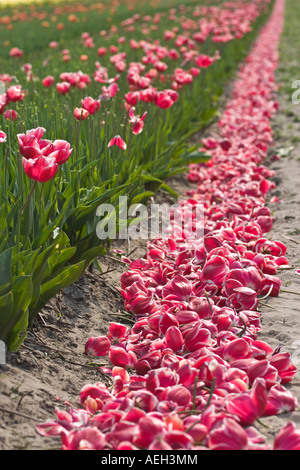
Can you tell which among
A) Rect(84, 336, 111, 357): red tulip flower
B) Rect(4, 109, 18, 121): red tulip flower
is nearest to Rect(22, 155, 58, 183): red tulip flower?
Rect(84, 336, 111, 357): red tulip flower

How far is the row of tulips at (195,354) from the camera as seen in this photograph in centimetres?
174

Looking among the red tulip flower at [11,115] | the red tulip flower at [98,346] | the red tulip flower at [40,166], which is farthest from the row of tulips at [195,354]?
the red tulip flower at [11,115]

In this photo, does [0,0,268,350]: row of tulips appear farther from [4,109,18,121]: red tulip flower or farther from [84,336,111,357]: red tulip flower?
[84,336,111,357]: red tulip flower

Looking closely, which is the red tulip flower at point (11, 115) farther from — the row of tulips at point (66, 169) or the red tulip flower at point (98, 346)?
the red tulip flower at point (98, 346)

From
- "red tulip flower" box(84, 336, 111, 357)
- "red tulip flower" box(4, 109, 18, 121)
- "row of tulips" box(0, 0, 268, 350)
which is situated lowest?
"red tulip flower" box(84, 336, 111, 357)

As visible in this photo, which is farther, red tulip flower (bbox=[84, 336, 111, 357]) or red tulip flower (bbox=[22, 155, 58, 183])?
red tulip flower (bbox=[84, 336, 111, 357])

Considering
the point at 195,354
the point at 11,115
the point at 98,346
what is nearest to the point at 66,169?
the point at 11,115

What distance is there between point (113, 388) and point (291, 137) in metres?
4.44

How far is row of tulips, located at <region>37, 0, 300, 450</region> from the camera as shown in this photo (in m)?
1.74

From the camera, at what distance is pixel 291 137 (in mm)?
6008

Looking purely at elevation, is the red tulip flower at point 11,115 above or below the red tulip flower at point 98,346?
above

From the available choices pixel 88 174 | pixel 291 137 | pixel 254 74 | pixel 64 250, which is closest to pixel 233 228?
pixel 88 174
